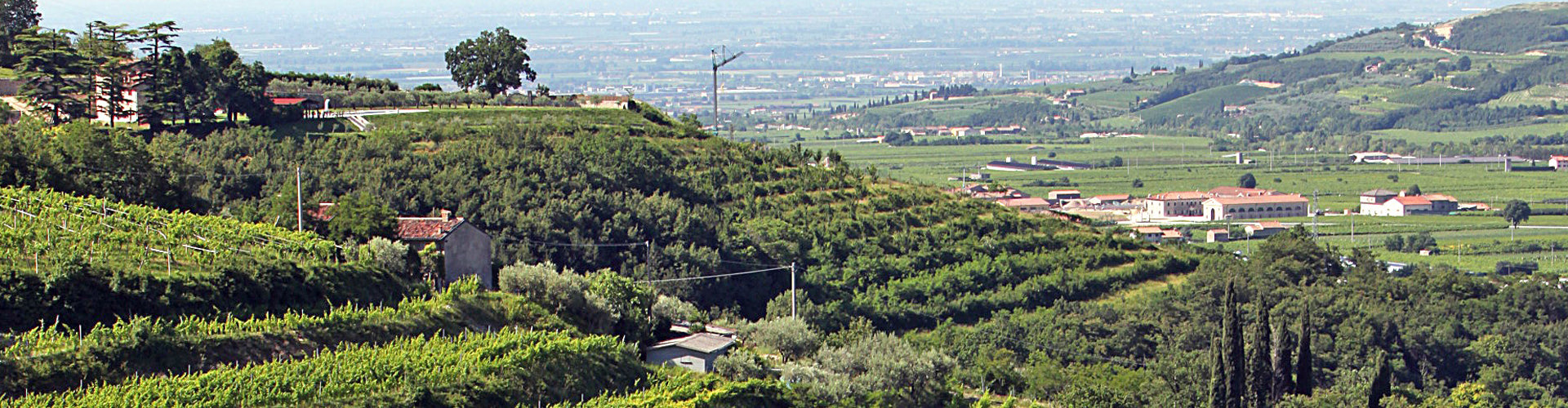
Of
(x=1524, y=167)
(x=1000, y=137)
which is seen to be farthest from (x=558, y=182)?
(x=1000, y=137)

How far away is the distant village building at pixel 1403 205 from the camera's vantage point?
101 m

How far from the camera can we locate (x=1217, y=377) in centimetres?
4109

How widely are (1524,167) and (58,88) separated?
105669mm

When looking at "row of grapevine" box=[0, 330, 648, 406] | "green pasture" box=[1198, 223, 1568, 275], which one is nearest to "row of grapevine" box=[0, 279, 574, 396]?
"row of grapevine" box=[0, 330, 648, 406]

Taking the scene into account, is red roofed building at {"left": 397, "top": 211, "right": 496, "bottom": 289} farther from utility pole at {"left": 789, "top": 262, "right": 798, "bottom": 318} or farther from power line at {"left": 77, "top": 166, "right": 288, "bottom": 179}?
utility pole at {"left": 789, "top": 262, "right": 798, "bottom": 318}

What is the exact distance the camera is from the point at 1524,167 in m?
128

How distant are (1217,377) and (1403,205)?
64.2 metres

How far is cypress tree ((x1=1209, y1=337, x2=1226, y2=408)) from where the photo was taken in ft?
134

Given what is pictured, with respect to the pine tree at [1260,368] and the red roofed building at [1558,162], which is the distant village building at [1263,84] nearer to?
the red roofed building at [1558,162]

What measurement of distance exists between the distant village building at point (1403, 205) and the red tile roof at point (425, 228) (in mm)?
74672

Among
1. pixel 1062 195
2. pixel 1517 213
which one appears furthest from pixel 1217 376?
pixel 1062 195

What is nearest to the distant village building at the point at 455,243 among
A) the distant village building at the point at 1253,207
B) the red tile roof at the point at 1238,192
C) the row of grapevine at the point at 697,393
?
the row of grapevine at the point at 697,393

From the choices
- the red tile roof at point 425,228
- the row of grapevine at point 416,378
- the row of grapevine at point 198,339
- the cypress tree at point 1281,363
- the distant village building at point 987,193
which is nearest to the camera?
the row of grapevine at point 416,378

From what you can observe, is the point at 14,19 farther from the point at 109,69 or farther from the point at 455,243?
the point at 455,243
